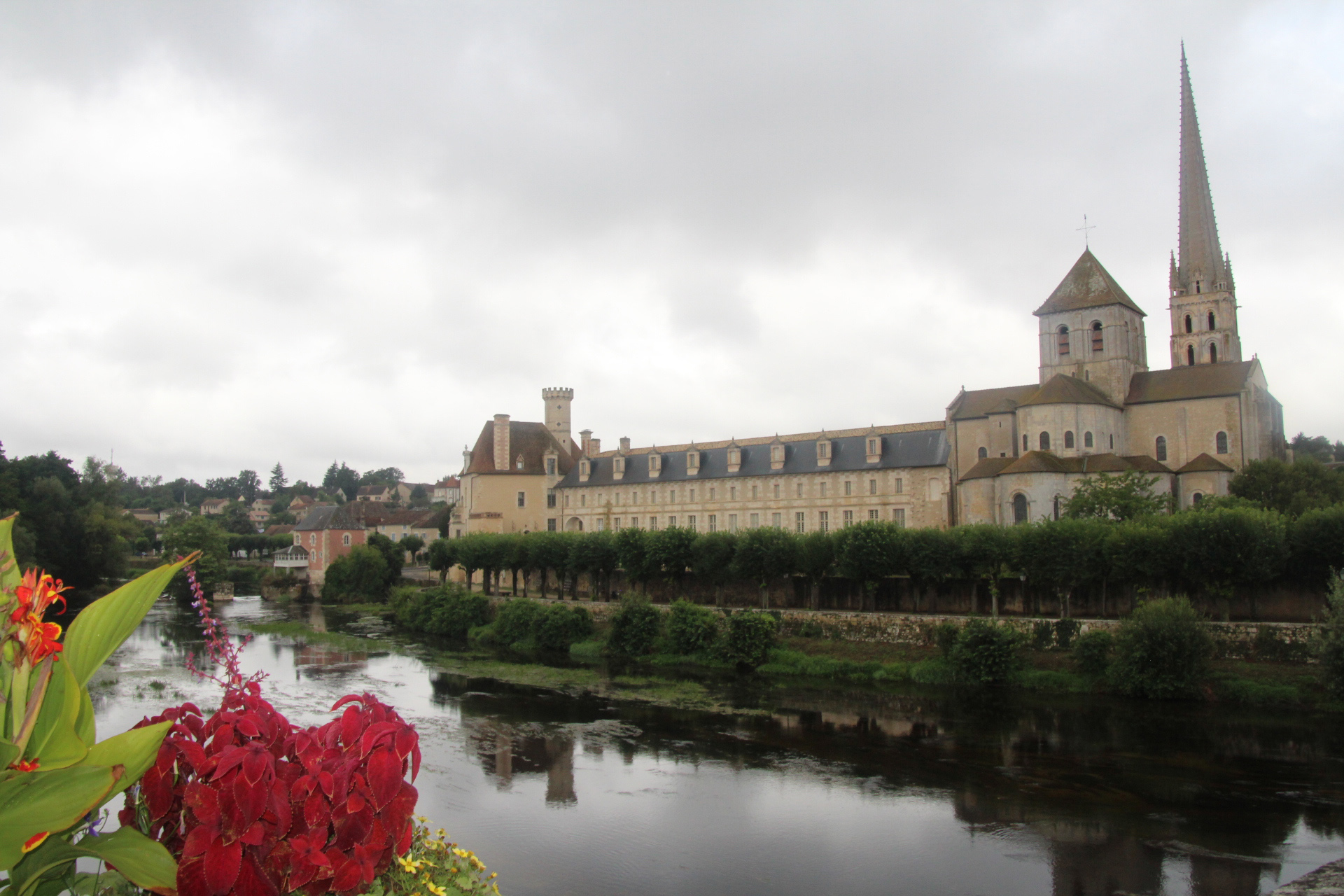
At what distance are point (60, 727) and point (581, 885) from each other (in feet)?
32.5

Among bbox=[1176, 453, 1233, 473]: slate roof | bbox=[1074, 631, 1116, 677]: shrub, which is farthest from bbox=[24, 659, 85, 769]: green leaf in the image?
bbox=[1176, 453, 1233, 473]: slate roof

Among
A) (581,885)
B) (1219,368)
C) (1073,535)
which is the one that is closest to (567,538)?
(1073,535)

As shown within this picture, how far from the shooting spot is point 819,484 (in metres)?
44.2

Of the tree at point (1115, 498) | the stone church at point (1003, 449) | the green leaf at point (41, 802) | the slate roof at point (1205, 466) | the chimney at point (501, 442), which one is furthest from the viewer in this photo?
the chimney at point (501, 442)

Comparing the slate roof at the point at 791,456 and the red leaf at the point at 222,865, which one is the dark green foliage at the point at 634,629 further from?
the red leaf at the point at 222,865

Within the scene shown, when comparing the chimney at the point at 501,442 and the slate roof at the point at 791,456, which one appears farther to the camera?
the chimney at the point at 501,442

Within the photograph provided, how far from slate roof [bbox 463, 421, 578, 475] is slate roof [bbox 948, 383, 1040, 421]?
939 inches

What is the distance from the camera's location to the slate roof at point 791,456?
42094 mm

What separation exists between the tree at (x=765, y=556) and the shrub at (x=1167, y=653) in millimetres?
11561

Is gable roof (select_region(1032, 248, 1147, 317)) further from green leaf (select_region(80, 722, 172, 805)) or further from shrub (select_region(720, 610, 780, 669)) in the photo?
green leaf (select_region(80, 722, 172, 805))

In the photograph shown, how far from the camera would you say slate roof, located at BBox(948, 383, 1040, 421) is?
41156 millimetres

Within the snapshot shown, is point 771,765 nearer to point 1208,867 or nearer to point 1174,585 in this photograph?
point 1208,867

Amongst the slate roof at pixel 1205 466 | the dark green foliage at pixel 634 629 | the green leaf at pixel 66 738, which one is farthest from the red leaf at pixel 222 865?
the slate roof at pixel 1205 466

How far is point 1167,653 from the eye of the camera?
21.4 meters
